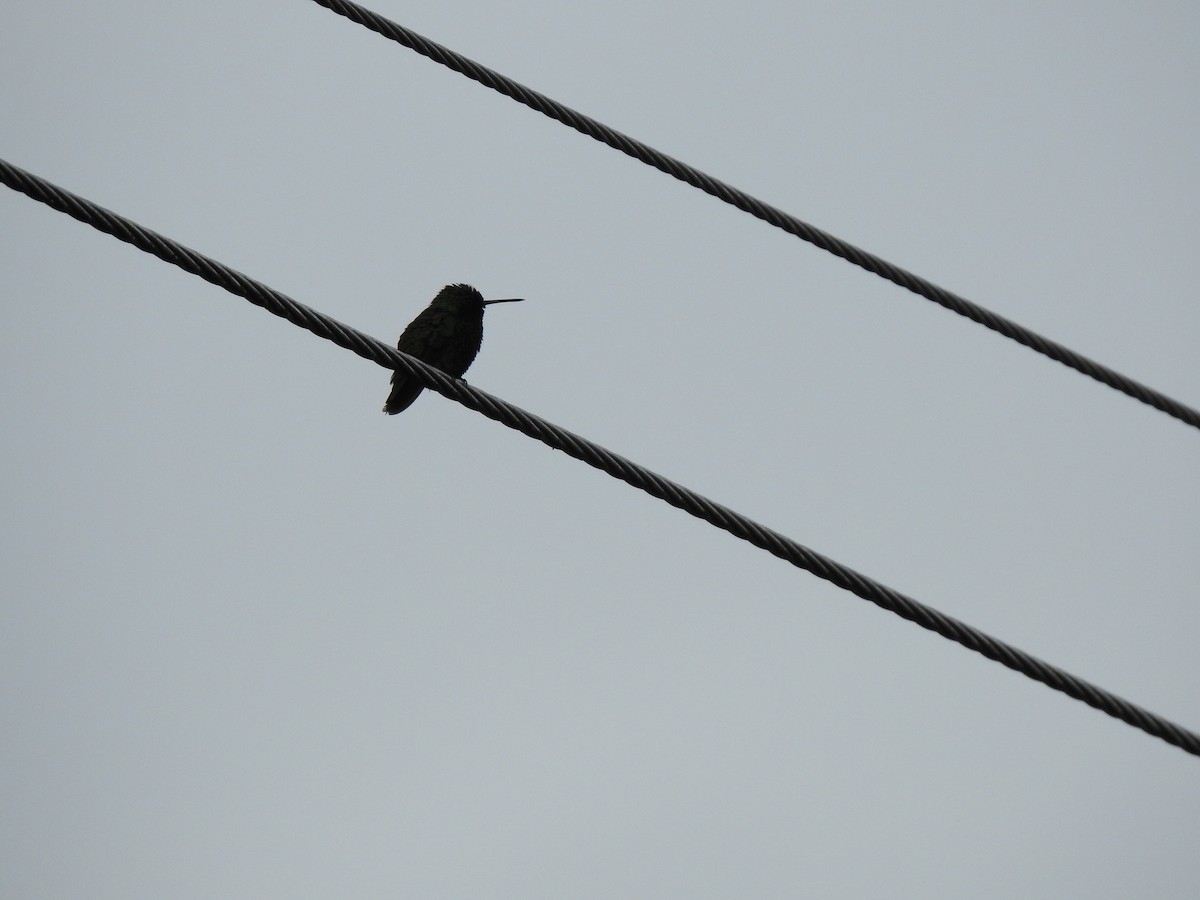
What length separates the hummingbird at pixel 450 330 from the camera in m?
8.26

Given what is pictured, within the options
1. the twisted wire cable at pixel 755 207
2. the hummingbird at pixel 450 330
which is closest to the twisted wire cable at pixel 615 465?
the twisted wire cable at pixel 755 207

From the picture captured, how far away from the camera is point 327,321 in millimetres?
A: 2793

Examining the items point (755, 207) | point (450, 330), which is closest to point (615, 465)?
point (755, 207)

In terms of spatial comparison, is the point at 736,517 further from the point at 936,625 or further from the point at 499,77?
the point at 499,77

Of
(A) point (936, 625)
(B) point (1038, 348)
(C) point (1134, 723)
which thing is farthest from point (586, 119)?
(C) point (1134, 723)

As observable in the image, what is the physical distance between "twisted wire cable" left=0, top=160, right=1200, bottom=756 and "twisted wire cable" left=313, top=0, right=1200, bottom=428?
768 mm

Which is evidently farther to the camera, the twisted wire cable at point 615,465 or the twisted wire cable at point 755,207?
the twisted wire cable at point 755,207

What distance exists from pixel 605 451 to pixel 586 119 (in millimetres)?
927

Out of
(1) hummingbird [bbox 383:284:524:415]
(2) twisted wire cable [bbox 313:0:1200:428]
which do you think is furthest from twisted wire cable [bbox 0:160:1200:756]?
(1) hummingbird [bbox 383:284:524:415]

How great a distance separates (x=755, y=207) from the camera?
3.15 meters

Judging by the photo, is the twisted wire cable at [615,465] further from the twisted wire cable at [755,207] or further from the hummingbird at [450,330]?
the hummingbird at [450,330]

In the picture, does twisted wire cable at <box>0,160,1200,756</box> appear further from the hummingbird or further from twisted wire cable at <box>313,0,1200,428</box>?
the hummingbird

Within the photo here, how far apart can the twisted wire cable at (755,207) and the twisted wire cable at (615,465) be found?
2.52 feet

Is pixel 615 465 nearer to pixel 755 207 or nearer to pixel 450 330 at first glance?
pixel 755 207
